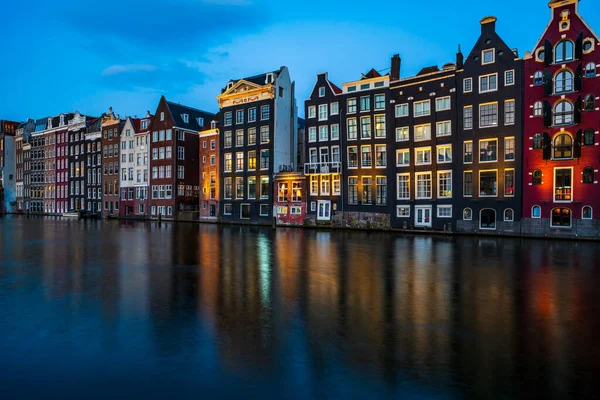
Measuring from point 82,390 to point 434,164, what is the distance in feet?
148

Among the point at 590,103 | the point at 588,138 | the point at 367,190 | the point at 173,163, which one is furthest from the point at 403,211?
the point at 173,163

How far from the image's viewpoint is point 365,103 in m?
52.5

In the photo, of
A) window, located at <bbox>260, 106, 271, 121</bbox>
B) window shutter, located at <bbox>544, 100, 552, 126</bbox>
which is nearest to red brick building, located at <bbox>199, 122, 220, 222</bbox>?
window, located at <bbox>260, 106, 271, 121</bbox>

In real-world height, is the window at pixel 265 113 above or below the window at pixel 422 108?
above

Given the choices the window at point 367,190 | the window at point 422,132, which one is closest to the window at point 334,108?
the window at point 367,190

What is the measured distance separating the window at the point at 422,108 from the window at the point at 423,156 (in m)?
4.19

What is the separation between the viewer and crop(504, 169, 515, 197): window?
41.5m

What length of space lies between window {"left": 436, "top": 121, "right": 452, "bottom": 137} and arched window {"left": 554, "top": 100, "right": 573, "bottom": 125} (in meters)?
10.4

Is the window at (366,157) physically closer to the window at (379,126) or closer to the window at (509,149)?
the window at (379,126)

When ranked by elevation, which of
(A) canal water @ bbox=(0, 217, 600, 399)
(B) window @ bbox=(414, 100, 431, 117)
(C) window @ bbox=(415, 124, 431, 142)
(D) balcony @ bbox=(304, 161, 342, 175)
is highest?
(B) window @ bbox=(414, 100, 431, 117)

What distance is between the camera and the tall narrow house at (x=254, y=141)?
60.8 meters

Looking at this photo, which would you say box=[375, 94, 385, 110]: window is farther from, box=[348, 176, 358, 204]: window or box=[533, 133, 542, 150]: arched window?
box=[533, 133, 542, 150]: arched window

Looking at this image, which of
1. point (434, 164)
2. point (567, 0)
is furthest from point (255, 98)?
point (567, 0)

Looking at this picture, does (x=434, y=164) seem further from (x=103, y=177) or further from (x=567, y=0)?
(x=103, y=177)
